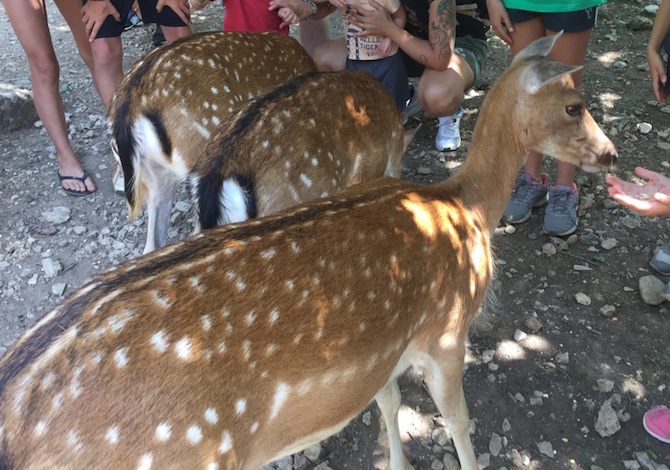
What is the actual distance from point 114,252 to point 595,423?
311cm

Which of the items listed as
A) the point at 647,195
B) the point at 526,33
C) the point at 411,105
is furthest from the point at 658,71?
the point at 411,105

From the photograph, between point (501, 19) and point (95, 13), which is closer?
point (501, 19)

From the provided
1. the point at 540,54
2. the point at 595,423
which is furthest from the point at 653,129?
the point at 595,423

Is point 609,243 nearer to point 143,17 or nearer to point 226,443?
point 226,443

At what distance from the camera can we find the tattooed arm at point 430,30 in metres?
3.95

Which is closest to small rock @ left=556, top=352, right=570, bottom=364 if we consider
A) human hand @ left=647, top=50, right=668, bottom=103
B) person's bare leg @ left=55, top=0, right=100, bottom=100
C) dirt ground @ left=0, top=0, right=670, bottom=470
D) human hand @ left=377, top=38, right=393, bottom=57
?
dirt ground @ left=0, top=0, right=670, bottom=470

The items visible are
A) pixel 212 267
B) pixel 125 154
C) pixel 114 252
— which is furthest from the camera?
pixel 114 252

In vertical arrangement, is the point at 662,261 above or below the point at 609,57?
A: below

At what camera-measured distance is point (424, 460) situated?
2811mm

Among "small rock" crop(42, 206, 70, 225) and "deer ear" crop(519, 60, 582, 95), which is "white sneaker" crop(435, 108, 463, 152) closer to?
"deer ear" crop(519, 60, 582, 95)

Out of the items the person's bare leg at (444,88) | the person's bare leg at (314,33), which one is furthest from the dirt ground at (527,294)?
the person's bare leg at (314,33)

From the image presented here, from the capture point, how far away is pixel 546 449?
2.74 meters

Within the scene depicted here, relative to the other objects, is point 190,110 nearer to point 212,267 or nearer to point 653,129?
point 212,267

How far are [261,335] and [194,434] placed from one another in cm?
33
